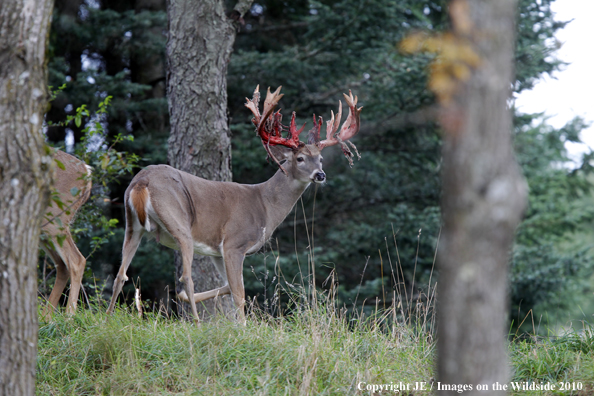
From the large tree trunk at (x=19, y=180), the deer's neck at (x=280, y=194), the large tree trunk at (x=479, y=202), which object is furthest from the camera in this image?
the deer's neck at (x=280, y=194)

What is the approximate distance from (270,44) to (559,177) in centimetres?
588

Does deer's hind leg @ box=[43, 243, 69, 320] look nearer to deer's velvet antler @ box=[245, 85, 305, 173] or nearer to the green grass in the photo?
the green grass

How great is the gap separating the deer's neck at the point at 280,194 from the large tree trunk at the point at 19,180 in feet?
11.6

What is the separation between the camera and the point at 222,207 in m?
6.00

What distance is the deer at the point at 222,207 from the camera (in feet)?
17.5

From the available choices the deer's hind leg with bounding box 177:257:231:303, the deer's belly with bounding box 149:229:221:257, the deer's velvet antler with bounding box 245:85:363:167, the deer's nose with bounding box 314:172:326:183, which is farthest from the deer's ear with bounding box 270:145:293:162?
the deer's belly with bounding box 149:229:221:257

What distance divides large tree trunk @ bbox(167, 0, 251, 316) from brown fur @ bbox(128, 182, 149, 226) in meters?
1.36

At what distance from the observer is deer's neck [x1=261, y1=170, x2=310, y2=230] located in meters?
6.55

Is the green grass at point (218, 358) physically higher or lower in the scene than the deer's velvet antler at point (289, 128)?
lower

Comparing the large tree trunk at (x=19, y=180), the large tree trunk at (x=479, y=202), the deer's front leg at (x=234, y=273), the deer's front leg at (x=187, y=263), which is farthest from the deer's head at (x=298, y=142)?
the large tree trunk at (x=479, y=202)

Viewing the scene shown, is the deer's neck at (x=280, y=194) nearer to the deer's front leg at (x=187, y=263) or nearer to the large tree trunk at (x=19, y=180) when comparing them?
the deer's front leg at (x=187, y=263)

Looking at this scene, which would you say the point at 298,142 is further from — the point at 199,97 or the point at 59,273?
the point at 59,273

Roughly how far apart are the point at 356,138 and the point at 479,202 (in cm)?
827

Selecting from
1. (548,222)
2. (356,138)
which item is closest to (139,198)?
(356,138)
